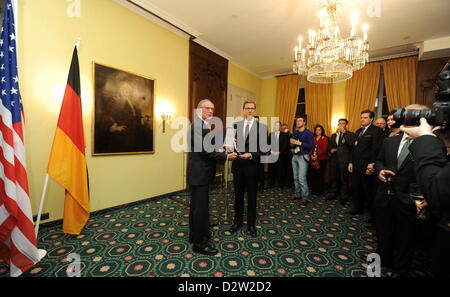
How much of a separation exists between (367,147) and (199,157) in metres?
3.13

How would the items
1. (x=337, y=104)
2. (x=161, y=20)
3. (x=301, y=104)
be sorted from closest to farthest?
(x=161, y=20) < (x=337, y=104) < (x=301, y=104)

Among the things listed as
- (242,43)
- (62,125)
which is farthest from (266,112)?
(62,125)

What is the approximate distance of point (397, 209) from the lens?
1790 millimetres

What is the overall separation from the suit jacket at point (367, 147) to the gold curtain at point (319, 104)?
266 centimetres

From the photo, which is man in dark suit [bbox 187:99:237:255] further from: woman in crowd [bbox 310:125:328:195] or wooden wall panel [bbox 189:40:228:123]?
woman in crowd [bbox 310:125:328:195]

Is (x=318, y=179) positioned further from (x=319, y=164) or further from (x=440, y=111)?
(x=440, y=111)

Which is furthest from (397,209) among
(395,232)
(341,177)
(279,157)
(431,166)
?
(279,157)

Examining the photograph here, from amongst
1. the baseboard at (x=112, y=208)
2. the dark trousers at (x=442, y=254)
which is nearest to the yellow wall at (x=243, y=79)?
the baseboard at (x=112, y=208)

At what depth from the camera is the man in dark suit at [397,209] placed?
171 centimetres

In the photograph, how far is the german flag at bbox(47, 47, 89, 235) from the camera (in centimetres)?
221

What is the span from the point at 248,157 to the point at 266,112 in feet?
17.3

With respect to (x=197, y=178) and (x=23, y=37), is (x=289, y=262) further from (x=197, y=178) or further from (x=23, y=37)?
(x=23, y=37)

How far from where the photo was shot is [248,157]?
246 cm

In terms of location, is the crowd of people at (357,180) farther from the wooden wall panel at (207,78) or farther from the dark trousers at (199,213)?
the wooden wall panel at (207,78)
